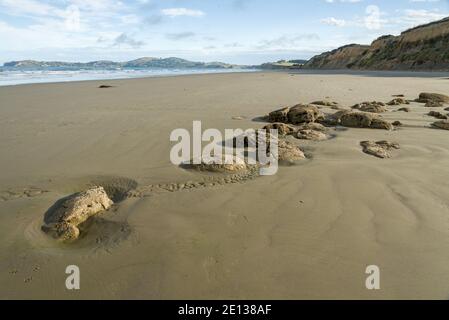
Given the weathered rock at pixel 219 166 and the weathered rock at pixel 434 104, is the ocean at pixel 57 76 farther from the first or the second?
the weathered rock at pixel 434 104

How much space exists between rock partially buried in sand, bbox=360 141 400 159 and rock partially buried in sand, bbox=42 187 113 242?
351cm

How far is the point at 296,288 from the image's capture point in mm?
2268

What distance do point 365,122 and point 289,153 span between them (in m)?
2.51

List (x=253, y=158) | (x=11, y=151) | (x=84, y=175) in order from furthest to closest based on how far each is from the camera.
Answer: (x=11, y=151), (x=253, y=158), (x=84, y=175)

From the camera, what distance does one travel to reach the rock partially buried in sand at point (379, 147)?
16.0 ft

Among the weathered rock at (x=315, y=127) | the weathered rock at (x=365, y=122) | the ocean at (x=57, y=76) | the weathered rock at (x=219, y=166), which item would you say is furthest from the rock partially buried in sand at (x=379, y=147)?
the ocean at (x=57, y=76)

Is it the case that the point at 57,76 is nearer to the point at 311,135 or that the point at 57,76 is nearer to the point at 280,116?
the point at 280,116

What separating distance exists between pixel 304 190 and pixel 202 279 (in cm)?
176

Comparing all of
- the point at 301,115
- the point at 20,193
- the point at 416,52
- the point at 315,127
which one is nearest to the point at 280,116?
the point at 301,115

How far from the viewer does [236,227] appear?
3.02 m

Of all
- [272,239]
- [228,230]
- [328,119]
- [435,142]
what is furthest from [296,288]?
[328,119]

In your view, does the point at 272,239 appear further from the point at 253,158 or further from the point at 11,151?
the point at 11,151

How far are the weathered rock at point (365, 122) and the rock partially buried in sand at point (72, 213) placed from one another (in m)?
4.84

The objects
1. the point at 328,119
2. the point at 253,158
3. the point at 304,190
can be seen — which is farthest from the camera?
the point at 328,119
